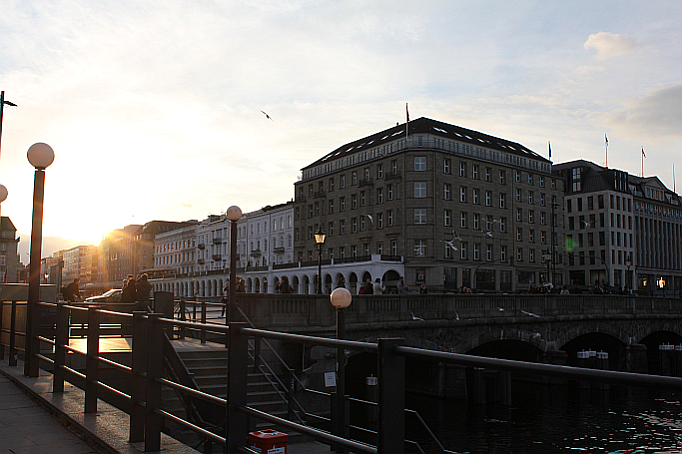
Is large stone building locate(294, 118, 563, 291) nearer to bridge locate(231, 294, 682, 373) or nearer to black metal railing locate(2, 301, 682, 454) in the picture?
bridge locate(231, 294, 682, 373)

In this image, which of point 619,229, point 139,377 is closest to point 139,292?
point 139,377

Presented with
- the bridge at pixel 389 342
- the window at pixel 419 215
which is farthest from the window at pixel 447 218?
the bridge at pixel 389 342

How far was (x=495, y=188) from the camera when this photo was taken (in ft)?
250

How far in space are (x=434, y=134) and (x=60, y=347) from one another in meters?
67.0

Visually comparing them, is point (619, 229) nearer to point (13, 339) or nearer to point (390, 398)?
point (13, 339)

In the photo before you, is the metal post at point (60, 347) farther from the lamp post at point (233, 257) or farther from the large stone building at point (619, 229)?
the large stone building at point (619, 229)

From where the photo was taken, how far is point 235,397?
421 cm

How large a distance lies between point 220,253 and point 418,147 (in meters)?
51.3

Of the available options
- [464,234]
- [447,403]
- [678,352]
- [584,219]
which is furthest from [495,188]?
[447,403]

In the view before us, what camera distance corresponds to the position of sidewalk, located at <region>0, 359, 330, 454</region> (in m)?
5.56

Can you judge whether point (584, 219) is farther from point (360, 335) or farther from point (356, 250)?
point (360, 335)

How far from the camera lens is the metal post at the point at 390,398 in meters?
2.82

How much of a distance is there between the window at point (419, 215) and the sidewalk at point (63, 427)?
62.4 metres

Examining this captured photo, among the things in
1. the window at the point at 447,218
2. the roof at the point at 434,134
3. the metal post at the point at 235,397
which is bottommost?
the metal post at the point at 235,397
